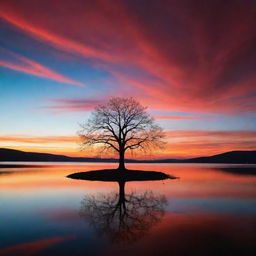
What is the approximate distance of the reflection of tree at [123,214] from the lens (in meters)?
14.9

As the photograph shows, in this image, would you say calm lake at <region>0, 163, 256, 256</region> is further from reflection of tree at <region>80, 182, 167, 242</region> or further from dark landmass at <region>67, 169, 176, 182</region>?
dark landmass at <region>67, 169, 176, 182</region>

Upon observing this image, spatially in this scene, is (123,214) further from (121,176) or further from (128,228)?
(121,176)

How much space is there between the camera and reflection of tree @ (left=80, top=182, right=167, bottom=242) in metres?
14.9

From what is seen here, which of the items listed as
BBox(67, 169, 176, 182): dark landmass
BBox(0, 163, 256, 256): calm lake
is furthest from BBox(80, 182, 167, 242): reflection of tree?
BBox(67, 169, 176, 182): dark landmass

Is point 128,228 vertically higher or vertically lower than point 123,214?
lower

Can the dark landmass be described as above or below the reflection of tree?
above

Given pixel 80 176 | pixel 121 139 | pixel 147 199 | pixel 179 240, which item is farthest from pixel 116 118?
pixel 179 240

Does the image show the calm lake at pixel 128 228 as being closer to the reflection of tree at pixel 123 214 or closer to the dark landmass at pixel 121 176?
the reflection of tree at pixel 123 214

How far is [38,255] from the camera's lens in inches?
447

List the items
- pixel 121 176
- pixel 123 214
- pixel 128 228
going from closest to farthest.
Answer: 1. pixel 128 228
2. pixel 123 214
3. pixel 121 176

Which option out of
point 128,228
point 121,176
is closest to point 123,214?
point 128,228

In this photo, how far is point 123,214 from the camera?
Answer: 797 inches

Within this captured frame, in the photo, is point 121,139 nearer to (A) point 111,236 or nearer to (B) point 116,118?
(B) point 116,118

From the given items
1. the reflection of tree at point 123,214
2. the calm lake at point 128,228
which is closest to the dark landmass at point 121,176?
the reflection of tree at point 123,214
